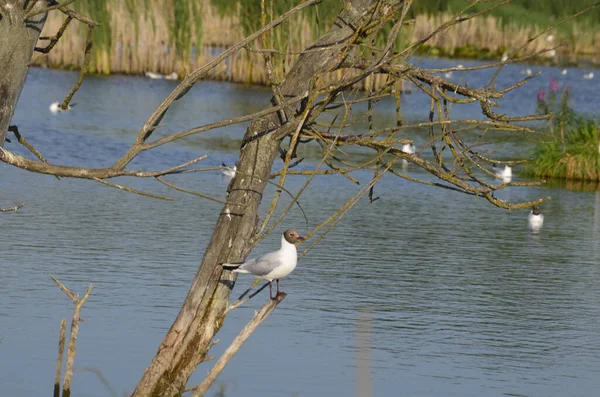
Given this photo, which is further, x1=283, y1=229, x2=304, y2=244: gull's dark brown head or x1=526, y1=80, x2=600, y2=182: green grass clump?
x1=526, y1=80, x2=600, y2=182: green grass clump

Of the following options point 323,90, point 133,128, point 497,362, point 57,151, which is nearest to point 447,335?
point 497,362

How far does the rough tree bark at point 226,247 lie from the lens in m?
6.52

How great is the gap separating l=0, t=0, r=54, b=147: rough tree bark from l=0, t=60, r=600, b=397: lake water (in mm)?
1620

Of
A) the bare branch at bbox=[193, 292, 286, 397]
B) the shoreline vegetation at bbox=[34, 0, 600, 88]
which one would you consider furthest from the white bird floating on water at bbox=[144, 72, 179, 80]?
the bare branch at bbox=[193, 292, 286, 397]

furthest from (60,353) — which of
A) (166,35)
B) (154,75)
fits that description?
(166,35)

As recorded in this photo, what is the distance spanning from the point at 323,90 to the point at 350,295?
5.01m

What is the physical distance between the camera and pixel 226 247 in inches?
259

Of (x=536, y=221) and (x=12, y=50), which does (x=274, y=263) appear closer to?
(x=12, y=50)

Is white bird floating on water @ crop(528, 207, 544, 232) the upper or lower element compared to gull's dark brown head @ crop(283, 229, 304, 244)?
lower

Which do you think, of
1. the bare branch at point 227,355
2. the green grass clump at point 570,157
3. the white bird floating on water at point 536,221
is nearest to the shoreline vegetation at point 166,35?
the green grass clump at point 570,157

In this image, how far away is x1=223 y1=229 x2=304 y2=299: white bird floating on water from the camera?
21.3ft

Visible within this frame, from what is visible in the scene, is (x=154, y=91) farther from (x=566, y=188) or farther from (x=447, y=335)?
(x=447, y=335)

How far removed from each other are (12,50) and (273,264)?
2.78m

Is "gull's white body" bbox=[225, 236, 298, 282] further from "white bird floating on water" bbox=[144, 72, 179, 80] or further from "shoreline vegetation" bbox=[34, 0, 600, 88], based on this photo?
"white bird floating on water" bbox=[144, 72, 179, 80]
